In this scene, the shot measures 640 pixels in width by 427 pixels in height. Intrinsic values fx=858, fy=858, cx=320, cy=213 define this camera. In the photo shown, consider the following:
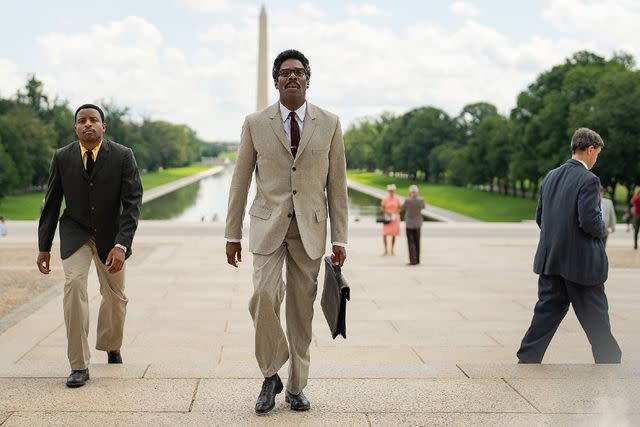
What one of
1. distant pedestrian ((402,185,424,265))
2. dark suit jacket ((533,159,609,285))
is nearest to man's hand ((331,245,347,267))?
dark suit jacket ((533,159,609,285))

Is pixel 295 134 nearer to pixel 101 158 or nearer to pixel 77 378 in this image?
pixel 101 158

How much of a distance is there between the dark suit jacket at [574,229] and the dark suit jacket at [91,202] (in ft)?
8.86

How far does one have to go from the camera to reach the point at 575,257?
5.56m

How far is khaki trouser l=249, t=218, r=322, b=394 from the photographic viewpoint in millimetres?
4410

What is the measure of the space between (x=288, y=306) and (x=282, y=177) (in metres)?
0.70

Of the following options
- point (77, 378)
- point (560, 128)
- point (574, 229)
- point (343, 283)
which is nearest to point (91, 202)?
point (77, 378)

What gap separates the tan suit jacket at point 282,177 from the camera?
4438mm

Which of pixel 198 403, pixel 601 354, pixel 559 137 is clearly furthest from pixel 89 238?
pixel 559 137

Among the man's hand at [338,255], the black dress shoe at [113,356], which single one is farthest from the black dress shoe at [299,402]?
the black dress shoe at [113,356]

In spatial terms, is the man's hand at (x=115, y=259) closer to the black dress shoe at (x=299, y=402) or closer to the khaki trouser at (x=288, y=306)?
the khaki trouser at (x=288, y=306)

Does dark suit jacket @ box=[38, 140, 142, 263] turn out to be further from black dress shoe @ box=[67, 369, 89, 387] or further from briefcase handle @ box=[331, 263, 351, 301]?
briefcase handle @ box=[331, 263, 351, 301]

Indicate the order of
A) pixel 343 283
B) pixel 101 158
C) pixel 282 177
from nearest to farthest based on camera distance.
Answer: pixel 343 283 → pixel 282 177 → pixel 101 158

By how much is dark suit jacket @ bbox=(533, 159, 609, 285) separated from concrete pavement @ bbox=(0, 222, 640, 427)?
2.03 feet

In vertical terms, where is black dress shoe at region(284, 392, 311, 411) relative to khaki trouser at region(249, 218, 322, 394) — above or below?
below
